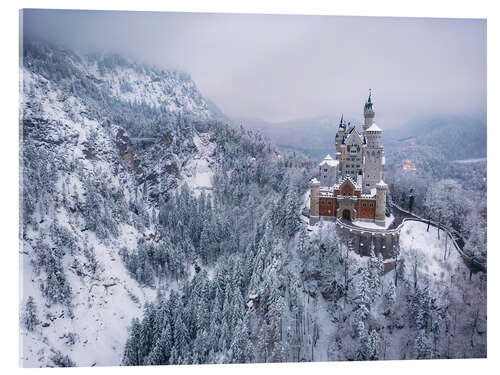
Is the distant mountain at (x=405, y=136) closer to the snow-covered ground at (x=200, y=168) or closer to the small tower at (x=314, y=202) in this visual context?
the small tower at (x=314, y=202)

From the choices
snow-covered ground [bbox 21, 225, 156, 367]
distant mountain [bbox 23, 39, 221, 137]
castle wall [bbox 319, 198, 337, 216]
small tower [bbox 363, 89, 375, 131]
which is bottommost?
snow-covered ground [bbox 21, 225, 156, 367]

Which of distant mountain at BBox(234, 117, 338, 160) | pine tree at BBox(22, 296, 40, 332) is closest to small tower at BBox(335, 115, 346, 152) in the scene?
distant mountain at BBox(234, 117, 338, 160)

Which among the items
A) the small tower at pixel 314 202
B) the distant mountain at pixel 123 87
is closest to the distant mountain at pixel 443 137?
the small tower at pixel 314 202

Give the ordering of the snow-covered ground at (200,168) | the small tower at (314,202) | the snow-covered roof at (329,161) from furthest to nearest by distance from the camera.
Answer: the snow-covered ground at (200,168), the snow-covered roof at (329,161), the small tower at (314,202)

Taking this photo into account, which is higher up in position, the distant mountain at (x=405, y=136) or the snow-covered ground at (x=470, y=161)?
the distant mountain at (x=405, y=136)

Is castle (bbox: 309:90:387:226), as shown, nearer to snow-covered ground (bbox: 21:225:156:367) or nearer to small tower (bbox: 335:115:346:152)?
small tower (bbox: 335:115:346:152)

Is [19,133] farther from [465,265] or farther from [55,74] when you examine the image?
[465,265]

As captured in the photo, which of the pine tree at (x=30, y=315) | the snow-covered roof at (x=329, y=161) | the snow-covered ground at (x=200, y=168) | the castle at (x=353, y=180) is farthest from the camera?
the snow-covered ground at (x=200, y=168)
